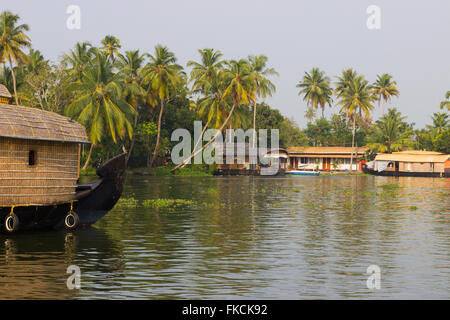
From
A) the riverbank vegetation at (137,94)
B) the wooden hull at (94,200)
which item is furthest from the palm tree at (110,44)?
the wooden hull at (94,200)

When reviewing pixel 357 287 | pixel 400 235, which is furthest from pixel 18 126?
pixel 400 235

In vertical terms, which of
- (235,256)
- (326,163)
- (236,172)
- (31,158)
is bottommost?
(235,256)

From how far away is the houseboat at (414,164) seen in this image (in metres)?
73.4

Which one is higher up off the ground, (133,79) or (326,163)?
(133,79)

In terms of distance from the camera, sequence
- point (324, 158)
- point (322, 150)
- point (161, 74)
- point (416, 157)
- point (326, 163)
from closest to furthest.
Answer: point (161, 74) → point (416, 157) → point (322, 150) → point (324, 158) → point (326, 163)

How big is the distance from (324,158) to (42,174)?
71.7 m

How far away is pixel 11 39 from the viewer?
2158 inches

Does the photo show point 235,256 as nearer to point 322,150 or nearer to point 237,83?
point 237,83

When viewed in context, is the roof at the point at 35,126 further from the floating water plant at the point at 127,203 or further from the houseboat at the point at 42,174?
the floating water plant at the point at 127,203

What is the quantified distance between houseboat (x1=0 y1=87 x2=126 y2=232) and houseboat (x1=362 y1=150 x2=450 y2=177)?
59.9 metres

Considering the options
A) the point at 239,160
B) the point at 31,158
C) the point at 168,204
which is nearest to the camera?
the point at 31,158

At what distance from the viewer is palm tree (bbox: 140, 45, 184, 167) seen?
6019 centimetres

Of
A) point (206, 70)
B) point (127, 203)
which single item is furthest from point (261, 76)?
point (127, 203)
